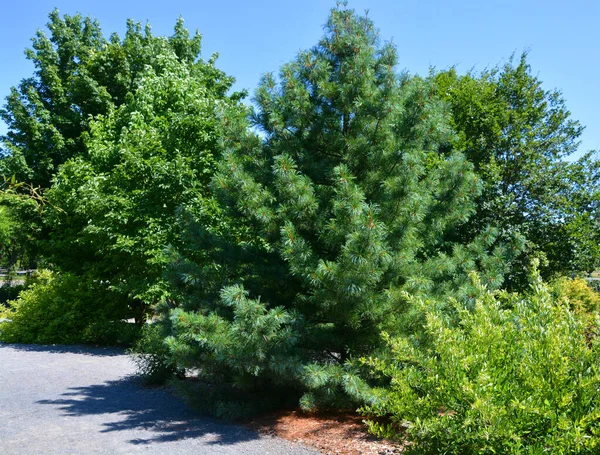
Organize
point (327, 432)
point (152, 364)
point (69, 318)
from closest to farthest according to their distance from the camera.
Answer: point (327, 432) → point (152, 364) → point (69, 318)

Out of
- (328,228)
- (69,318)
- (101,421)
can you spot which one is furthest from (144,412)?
(69,318)

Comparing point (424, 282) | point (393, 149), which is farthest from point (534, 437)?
point (393, 149)

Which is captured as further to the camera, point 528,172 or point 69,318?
point 69,318

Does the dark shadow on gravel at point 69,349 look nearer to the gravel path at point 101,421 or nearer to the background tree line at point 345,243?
the background tree line at point 345,243

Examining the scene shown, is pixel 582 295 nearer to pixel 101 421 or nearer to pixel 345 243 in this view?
pixel 345 243

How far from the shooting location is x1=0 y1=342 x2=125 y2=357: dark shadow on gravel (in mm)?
13203

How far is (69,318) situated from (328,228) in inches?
446

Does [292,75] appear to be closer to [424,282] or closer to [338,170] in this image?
[338,170]

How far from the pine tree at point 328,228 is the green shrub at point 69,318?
861cm

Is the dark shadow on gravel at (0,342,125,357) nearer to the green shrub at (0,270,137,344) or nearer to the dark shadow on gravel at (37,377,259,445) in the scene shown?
the green shrub at (0,270,137,344)

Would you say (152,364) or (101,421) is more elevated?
(152,364)

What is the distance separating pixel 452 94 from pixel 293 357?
25.6 ft

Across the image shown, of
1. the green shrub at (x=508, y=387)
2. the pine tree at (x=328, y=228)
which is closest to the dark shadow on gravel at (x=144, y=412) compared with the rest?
the pine tree at (x=328, y=228)

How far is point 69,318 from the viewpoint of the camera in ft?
47.6
